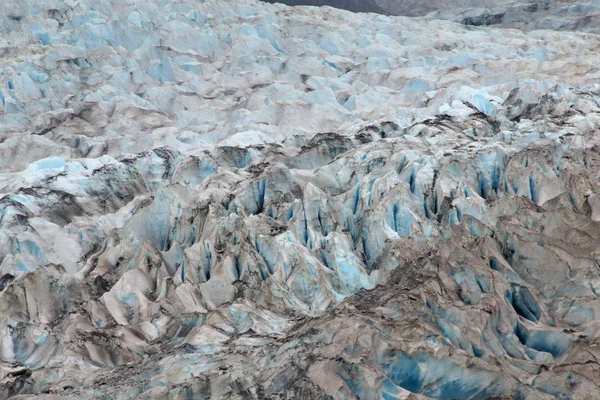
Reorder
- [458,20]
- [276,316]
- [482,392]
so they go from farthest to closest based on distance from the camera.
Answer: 1. [458,20]
2. [276,316]
3. [482,392]

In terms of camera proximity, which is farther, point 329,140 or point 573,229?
A: point 329,140

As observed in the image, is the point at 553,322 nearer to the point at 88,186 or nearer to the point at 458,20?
the point at 88,186

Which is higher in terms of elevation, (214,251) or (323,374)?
(323,374)

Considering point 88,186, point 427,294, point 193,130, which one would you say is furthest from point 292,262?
point 193,130

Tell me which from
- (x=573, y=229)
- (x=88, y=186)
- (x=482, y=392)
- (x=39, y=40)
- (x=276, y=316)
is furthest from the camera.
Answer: (x=39, y=40)

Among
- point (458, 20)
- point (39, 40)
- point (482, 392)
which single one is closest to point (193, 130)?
point (39, 40)

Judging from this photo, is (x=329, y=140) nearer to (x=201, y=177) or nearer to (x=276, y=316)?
(x=201, y=177)
